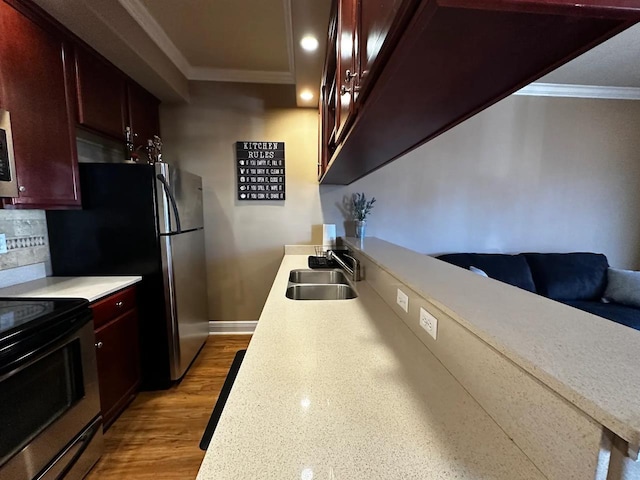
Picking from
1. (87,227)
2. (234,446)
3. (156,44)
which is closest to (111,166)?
(87,227)

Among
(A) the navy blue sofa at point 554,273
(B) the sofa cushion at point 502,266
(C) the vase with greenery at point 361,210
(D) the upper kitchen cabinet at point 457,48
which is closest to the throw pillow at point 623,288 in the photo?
(A) the navy blue sofa at point 554,273

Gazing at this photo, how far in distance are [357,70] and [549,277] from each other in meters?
2.92

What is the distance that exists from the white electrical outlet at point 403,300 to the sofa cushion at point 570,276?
2.30m

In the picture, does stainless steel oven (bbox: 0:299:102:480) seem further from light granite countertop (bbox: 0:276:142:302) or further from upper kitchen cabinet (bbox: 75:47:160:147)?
upper kitchen cabinet (bbox: 75:47:160:147)

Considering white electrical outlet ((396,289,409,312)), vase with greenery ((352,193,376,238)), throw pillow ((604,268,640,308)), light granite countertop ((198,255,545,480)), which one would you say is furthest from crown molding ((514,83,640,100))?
light granite countertop ((198,255,545,480))

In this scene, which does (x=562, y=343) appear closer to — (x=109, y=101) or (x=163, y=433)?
(x=163, y=433)

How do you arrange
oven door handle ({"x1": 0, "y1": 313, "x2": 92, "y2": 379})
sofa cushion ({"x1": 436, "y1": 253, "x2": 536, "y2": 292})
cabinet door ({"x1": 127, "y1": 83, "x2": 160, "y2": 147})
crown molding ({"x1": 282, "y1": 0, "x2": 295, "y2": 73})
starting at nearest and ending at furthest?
oven door handle ({"x1": 0, "y1": 313, "x2": 92, "y2": 379}), crown molding ({"x1": 282, "y1": 0, "x2": 295, "y2": 73}), cabinet door ({"x1": 127, "y1": 83, "x2": 160, "y2": 147}), sofa cushion ({"x1": 436, "y1": 253, "x2": 536, "y2": 292})

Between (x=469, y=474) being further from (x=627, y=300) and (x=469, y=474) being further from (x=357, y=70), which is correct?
(x=627, y=300)

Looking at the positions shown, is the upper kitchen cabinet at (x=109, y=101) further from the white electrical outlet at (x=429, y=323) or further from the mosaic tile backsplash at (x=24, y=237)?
the white electrical outlet at (x=429, y=323)

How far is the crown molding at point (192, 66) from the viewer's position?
5.93 feet

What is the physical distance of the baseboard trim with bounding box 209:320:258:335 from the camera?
9.78 ft

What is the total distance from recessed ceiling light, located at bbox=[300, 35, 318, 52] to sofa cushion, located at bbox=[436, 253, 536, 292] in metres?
2.16

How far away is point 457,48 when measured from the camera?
52 cm

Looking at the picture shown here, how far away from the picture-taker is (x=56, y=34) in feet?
5.20
